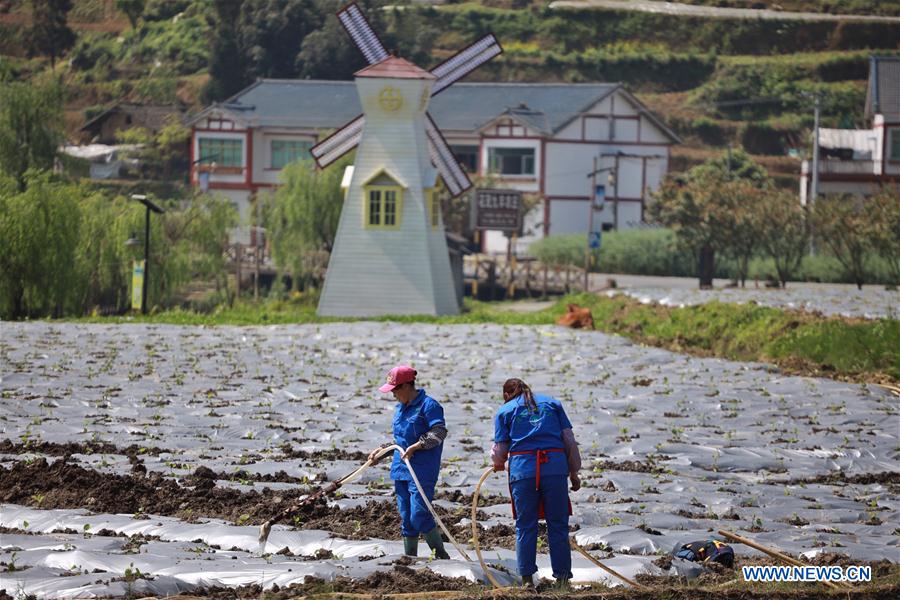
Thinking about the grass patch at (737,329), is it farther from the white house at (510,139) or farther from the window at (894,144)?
the window at (894,144)

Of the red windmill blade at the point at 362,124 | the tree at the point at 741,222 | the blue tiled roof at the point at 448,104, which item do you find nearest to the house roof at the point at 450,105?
the blue tiled roof at the point at 448,104

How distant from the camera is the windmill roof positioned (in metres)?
35.9

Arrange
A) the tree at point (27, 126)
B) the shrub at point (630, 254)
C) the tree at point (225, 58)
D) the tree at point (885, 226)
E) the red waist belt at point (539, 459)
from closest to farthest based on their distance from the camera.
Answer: the red waist belt at point (539, 459) < the tree at point (27, 126) < the tree at point (885, 226) < the shrub at point (630, 254) < the tree at point (225, 58)

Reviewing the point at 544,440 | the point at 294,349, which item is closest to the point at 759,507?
the point at 544,440

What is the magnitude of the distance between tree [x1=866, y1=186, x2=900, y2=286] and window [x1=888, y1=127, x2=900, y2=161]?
706 inches

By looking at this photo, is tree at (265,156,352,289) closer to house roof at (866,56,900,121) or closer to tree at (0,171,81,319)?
tree at (0,171,81,319)

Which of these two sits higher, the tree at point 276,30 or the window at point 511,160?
the tree at point 276,30

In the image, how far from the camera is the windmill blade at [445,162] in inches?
1537

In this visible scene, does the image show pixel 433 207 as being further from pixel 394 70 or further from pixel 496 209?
pixel 496 209

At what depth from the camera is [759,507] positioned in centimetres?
1196

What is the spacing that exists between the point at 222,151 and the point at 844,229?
31419 mm

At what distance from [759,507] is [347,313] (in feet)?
82.7

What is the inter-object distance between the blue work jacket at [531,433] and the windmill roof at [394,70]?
2724 centimetres

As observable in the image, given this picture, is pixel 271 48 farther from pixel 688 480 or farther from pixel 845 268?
pixel 688 480
